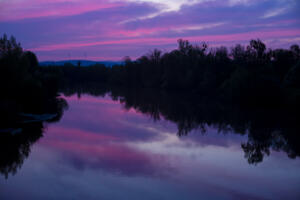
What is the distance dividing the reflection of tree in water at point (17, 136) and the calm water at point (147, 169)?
36 centimetres

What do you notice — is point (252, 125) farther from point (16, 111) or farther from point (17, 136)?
point (16, 111)

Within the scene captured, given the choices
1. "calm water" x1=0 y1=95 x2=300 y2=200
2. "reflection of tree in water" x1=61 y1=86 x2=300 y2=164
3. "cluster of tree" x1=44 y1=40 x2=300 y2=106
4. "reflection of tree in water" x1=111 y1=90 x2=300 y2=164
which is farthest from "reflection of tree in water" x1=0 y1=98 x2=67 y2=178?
"cluster of tree" x1=44 y1=40 x2=300 y2=106

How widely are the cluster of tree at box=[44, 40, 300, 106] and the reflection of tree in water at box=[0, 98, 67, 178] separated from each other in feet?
66.6

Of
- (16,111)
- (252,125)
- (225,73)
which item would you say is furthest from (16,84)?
(225,73)

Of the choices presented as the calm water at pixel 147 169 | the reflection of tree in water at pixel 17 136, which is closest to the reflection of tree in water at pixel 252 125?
the calm water at pixel 147 169

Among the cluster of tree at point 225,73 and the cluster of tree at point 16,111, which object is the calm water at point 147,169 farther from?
the cluster of tree at point 225,73

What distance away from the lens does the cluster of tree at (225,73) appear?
1238 inches

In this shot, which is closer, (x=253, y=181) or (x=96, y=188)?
(x=96, y=188)

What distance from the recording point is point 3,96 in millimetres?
21391

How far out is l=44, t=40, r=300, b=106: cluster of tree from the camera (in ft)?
103

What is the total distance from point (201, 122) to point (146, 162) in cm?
1126

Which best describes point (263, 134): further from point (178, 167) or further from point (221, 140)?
point (178, 167)

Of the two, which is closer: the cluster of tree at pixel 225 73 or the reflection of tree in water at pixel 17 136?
the reflection of tree in water at pixel 17 136

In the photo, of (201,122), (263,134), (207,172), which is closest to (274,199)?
(207,172)
